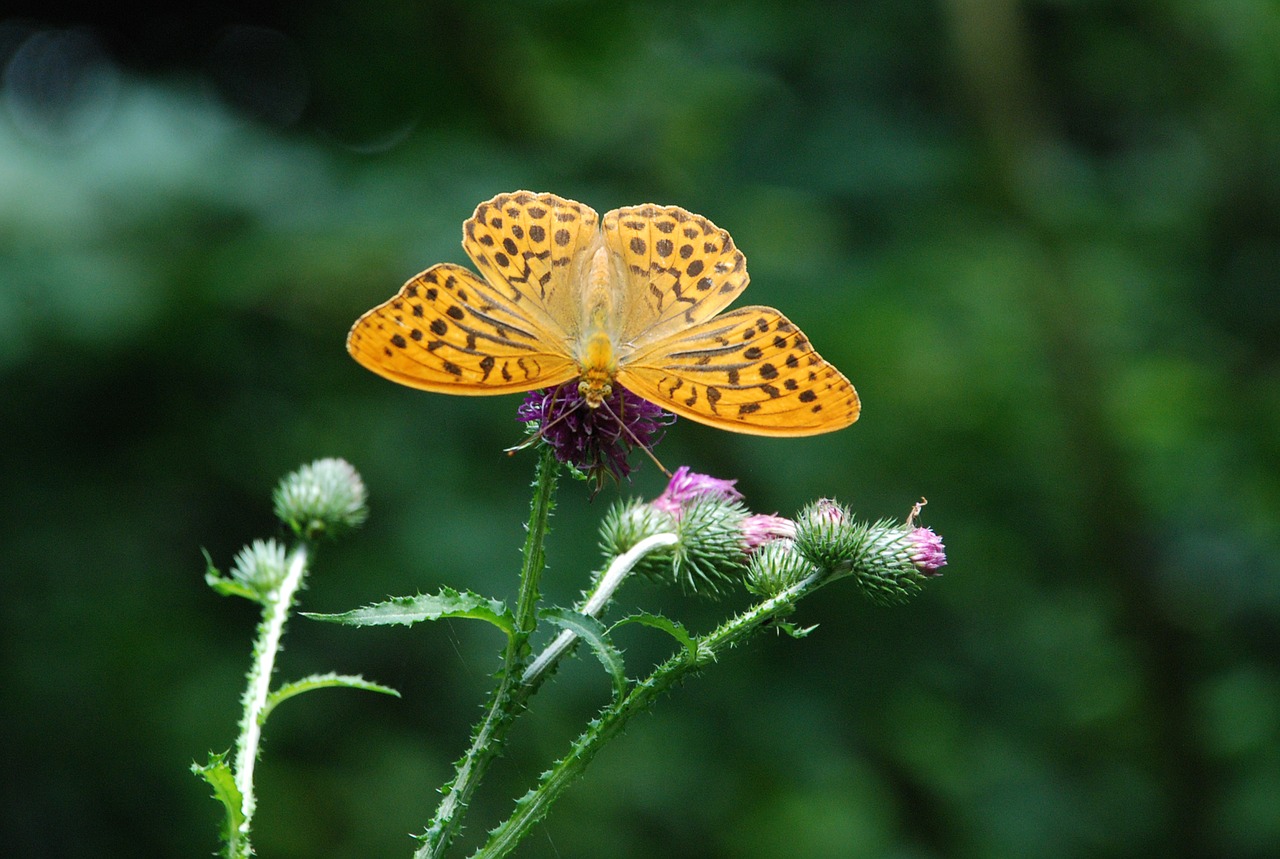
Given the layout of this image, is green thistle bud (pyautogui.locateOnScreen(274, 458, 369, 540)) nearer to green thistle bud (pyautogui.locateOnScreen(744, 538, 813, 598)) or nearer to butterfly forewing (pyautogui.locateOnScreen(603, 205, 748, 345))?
butterfly forewing (pyautogui.locateOnScreen(603, 205, 748, 345))

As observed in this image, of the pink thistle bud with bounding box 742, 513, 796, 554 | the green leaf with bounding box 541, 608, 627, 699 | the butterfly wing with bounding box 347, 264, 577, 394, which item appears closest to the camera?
the green leaf with bounding box 541, 608, 627, 699

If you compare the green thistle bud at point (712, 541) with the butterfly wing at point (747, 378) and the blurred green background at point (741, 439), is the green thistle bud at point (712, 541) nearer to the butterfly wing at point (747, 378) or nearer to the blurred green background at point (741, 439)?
the butterfly wing at point (747, 378)

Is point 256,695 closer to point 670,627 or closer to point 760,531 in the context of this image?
point 670,627

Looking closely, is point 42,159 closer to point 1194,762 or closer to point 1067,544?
point 1067,544

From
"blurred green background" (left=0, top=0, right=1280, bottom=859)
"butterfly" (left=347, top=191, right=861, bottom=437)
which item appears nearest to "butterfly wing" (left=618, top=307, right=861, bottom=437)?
"butterfly" (left=347, top=191, right=861, bottom=437)

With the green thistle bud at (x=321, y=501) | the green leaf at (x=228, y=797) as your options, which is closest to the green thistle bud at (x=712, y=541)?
the green thistle bud at (x=321, y=501)

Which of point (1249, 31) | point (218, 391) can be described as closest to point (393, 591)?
point (218, 391)

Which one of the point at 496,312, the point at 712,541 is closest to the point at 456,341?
the point at 496,312
